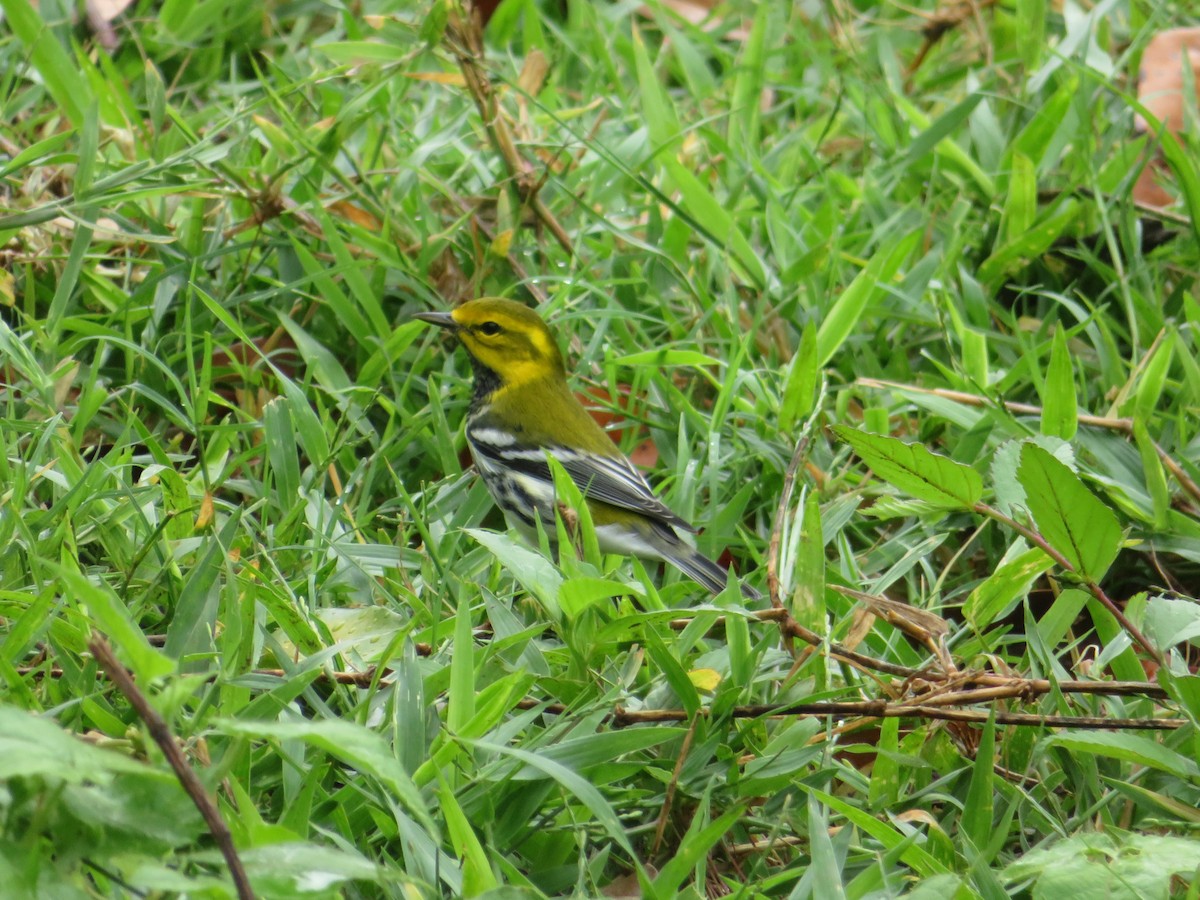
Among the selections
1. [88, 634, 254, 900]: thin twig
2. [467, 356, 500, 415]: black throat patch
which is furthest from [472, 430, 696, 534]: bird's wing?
[88, 634, 254, 900]: thin twig

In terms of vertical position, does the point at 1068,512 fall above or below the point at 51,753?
below

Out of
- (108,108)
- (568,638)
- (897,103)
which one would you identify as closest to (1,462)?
(568,638)

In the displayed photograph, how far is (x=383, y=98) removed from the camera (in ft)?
12.2

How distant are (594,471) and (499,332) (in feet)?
1.40

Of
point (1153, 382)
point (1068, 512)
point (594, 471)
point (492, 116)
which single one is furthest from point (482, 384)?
point (1068, 512)

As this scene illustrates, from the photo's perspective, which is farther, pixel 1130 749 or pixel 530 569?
pixel 530 569

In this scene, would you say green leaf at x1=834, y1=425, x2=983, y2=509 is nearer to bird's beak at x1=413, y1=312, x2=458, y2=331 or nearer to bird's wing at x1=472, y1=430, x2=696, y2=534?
bird's wing at x1=472, y1=430, x2=696, y2=534

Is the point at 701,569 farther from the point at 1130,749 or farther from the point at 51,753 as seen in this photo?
the point at 51,753

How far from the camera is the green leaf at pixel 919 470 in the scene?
2.14 metres

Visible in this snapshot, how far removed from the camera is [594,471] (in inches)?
132

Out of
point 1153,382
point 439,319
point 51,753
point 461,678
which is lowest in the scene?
point 1153,382

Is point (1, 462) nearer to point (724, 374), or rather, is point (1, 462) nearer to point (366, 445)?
point (366, 445)

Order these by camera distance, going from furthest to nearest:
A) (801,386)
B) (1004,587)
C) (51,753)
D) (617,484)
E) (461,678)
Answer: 1. (617,484)
2. (801,386)
3. (1004,587)
4. (461,678)
5. (51,753)

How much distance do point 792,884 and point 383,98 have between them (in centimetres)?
254
